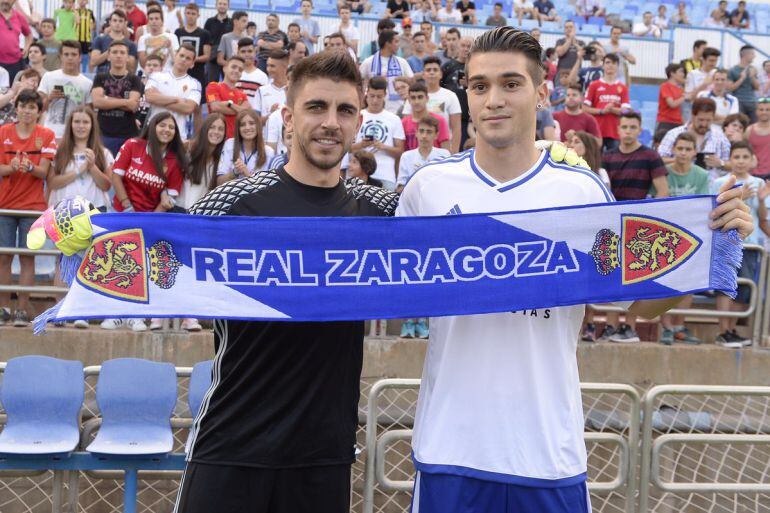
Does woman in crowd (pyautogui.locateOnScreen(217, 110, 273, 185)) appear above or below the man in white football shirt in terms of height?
above

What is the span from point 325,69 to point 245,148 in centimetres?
561

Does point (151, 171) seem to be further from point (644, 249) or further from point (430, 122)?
point (644, 249)

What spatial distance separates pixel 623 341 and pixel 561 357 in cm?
532

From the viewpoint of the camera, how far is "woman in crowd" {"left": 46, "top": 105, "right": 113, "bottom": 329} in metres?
8.80

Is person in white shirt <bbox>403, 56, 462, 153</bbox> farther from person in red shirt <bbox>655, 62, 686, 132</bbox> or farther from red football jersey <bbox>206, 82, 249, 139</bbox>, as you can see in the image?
person in red shirt <bbox>655, 62, 686, 132</bbox>

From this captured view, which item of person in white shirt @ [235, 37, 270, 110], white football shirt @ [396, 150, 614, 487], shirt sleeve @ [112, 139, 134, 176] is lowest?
white football shirt @ [396, 150, 614, 487]

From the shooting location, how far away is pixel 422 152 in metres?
9.87

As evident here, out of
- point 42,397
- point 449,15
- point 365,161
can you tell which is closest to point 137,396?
point 42,397

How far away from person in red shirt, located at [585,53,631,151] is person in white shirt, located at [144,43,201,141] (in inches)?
197

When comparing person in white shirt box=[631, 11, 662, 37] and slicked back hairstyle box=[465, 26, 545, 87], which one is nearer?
slicked back hairstyle box=[465, 26, 545, 87]

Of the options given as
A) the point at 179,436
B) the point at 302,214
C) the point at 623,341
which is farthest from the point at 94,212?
the point at 623,341

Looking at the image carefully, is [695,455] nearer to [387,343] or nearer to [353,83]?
[387,343]

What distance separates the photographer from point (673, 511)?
6.59 metres

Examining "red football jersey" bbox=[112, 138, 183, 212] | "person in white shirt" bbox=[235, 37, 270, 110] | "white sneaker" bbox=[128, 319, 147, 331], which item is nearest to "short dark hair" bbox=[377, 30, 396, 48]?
"person in white shirt" bbox=[235, 37, 270, 110]
